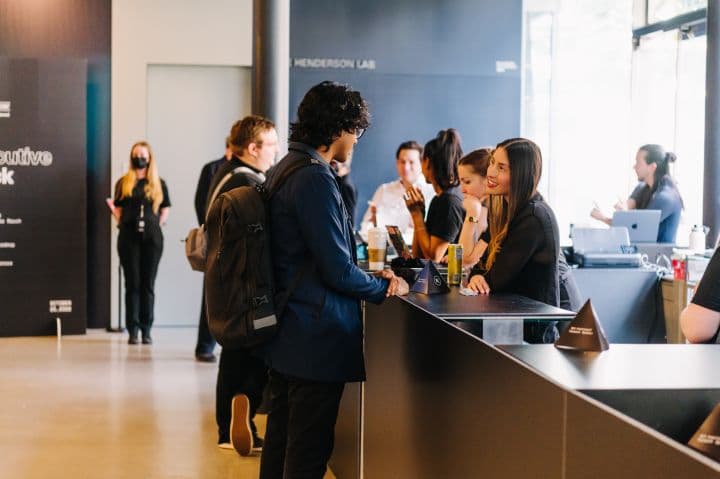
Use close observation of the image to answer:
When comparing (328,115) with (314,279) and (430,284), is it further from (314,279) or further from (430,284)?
(430,284)

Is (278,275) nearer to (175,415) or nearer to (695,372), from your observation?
(695,372)

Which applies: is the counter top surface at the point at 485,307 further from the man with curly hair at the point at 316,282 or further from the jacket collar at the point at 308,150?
the jacket collar at the point at 308,150

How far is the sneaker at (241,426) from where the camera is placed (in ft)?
16.3

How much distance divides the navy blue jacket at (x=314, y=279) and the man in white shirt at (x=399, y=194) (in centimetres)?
484

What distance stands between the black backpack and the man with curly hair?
3 centimetres

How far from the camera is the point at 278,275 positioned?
3234 mm

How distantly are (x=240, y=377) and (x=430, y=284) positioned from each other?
62.9 inches

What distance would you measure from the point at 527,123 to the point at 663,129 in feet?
4.49

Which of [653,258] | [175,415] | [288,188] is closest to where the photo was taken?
[288,188]

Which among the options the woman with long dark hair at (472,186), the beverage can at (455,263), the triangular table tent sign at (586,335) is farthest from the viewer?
the woman with long dark hair at (472,186)

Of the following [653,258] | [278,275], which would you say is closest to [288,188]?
[278,275]

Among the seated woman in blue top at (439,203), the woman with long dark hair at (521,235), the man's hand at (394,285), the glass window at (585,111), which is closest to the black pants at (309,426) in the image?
the man's hand at (394,285)

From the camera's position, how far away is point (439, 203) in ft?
16.6

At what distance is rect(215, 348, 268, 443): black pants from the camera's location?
16.2 feet
